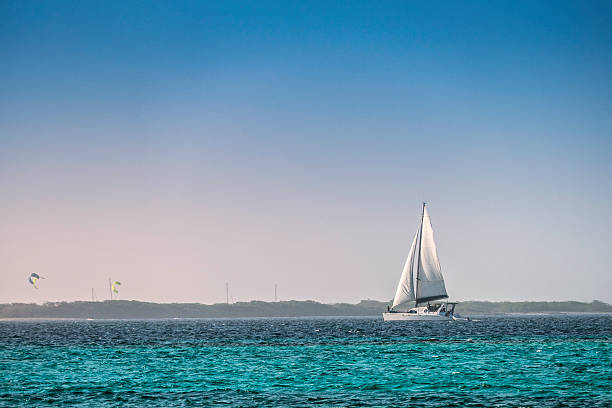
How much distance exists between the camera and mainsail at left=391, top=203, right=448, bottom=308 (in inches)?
7047

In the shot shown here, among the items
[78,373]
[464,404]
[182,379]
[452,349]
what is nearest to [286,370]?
[182,379]

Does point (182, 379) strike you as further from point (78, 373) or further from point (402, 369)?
point (402, 369)

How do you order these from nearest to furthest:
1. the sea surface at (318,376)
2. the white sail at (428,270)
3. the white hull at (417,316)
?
the sea surface at (318,376), the white sail at (428,270), the white hull at (417,316)

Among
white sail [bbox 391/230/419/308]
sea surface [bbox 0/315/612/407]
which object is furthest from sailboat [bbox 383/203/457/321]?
sea surface [bbox 0/315/612/407]

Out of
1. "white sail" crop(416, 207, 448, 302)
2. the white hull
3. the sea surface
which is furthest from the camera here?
the white hull

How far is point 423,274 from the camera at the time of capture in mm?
182125

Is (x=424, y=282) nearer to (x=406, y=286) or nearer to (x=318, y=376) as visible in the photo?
(x=406, y=286)

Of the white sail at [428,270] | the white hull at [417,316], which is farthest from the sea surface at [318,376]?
the white hull at [417,316]

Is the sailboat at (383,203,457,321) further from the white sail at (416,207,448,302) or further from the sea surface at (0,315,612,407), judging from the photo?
the sea surface at (0,315,612,407)

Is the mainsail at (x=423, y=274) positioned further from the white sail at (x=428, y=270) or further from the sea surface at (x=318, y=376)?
the sea surface at (x=318, y=376)

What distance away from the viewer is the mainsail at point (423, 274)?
179000 mm

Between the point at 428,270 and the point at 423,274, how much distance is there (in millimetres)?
1838

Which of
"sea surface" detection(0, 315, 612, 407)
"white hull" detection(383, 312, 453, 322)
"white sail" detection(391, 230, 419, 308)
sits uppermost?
"white sail" detection(391, 230, 419, 308)

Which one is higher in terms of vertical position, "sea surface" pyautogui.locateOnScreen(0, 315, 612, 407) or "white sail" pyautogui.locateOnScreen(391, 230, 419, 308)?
"white sail" pyautogui.locateOnScreen(391, 230, 419, 308)
